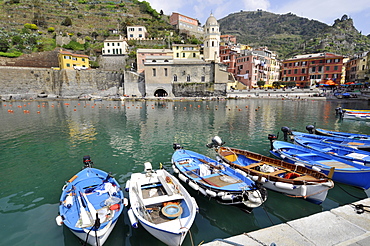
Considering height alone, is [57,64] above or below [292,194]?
above

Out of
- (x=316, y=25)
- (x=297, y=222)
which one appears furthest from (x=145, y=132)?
(x=316, y=25)

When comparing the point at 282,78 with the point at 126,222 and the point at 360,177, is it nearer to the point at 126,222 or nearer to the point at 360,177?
the point at 360,177

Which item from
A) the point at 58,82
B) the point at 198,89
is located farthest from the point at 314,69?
the point at 58,82

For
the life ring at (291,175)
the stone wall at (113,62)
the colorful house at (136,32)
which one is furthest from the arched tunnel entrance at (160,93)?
the life ring at (291,175)

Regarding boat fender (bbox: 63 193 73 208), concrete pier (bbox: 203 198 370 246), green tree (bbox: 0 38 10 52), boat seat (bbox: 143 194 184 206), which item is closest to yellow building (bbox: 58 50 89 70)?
green tree (bbox: 0 38 10 52)

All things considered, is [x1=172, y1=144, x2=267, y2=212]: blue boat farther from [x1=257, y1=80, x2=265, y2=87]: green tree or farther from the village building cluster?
[x1=257, y1=80, x2=265, y2=87]: green tree

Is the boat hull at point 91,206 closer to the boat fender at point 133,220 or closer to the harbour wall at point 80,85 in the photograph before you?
the boat fender at point 133,220

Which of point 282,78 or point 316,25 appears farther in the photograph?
point 316,25

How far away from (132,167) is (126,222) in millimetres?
4694

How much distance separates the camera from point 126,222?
21.7 ft

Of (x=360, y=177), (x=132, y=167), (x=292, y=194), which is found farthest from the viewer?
(x=132, y=167)

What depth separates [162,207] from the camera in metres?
6.18

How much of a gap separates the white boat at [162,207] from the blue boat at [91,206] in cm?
58

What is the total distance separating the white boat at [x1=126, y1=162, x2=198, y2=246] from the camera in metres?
5.02
